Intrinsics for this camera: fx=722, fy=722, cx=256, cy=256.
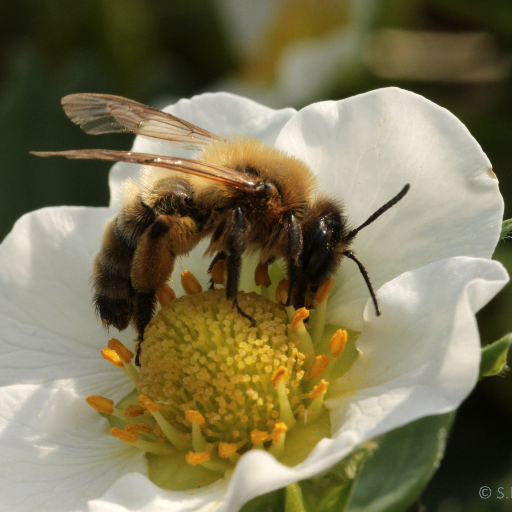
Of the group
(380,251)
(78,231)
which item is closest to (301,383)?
(380,251)

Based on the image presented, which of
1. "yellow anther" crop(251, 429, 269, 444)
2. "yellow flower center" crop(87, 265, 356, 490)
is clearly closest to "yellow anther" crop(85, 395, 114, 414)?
"yellow flower center" crop(87, 265, 356, 490)

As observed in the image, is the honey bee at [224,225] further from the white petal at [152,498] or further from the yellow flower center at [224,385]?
the white petal at [152,498]

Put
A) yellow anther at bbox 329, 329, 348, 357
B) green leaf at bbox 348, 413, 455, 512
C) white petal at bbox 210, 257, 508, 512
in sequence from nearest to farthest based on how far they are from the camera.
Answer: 1. white petal at bbox 210, 257, 508, 512
2. green leaf at bbox 348, 413, 455, 512
3. yellow anther at bbox 329, 329, 348, 357

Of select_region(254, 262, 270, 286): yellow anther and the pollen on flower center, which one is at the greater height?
select_region(254, 262, 270, 286): yellow anther

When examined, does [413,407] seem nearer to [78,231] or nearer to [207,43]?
[78,231]

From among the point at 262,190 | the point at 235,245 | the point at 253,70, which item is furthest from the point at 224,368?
the point at 253,70

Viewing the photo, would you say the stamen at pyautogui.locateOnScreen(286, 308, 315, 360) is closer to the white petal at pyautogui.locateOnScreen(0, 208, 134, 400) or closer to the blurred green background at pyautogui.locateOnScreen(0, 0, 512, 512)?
the white petal at pyautogui.locateOnScreen(0, 208, 134, 400)
